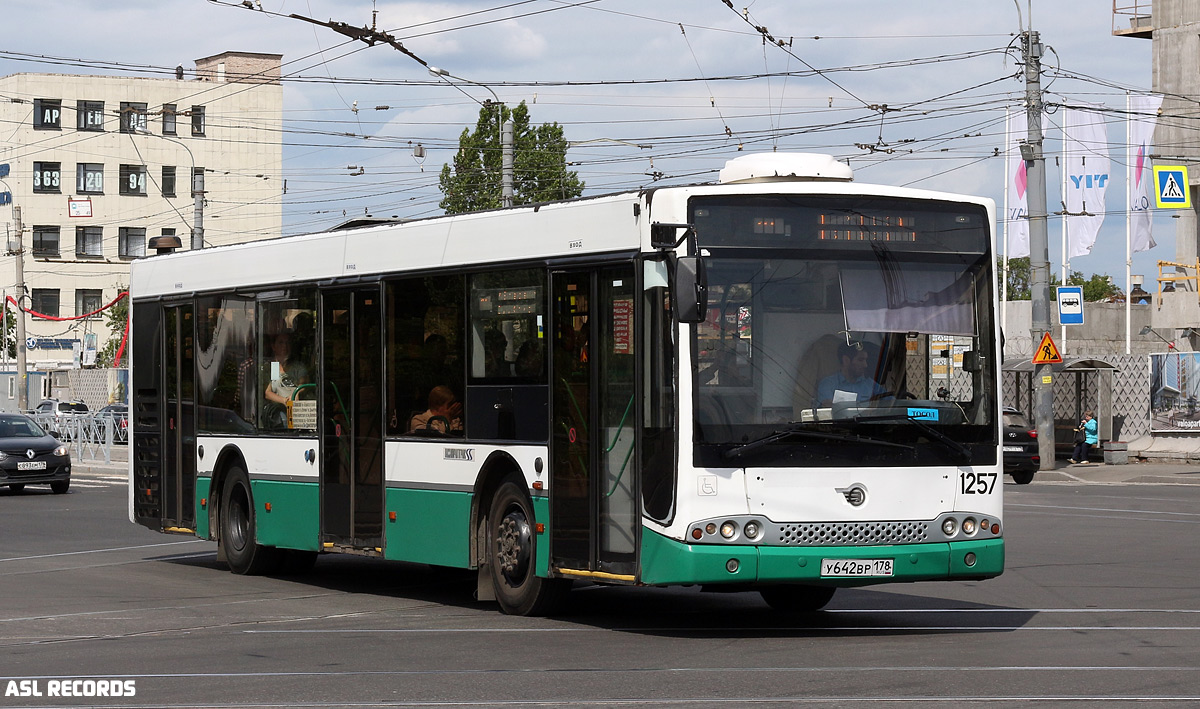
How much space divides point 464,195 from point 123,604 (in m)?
50.8

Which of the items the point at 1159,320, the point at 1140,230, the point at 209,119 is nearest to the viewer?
the point at 1159,320

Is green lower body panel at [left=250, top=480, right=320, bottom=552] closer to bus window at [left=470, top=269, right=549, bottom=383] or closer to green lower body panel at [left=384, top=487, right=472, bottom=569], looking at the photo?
green lower body panel at [left=384, top=487, right=472, bottom=569]

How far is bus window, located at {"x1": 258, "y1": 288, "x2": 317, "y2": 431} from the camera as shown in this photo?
14953 mm

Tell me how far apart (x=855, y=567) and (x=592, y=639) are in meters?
1.73

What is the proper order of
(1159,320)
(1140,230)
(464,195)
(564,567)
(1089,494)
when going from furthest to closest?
(464,195)
(1140,230)
(1159,320)
(1089,494)
(564,567)

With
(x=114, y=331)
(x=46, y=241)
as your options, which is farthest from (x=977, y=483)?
(x=46, y=241)

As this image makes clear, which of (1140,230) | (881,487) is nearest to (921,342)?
(881,487)

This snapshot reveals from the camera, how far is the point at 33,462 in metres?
31.0

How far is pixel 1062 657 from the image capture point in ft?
32.6

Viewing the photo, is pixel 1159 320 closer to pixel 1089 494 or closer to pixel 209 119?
pixel 1089 494

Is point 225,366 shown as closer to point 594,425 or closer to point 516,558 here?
point 516,558


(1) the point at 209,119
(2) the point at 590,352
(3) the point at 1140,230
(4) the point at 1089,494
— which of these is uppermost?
(1) the point at 209,119

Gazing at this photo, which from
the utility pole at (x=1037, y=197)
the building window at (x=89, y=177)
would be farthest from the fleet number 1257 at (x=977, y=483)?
the building window at (x=89, y=177)

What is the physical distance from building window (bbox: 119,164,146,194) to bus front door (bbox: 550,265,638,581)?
83.9m
